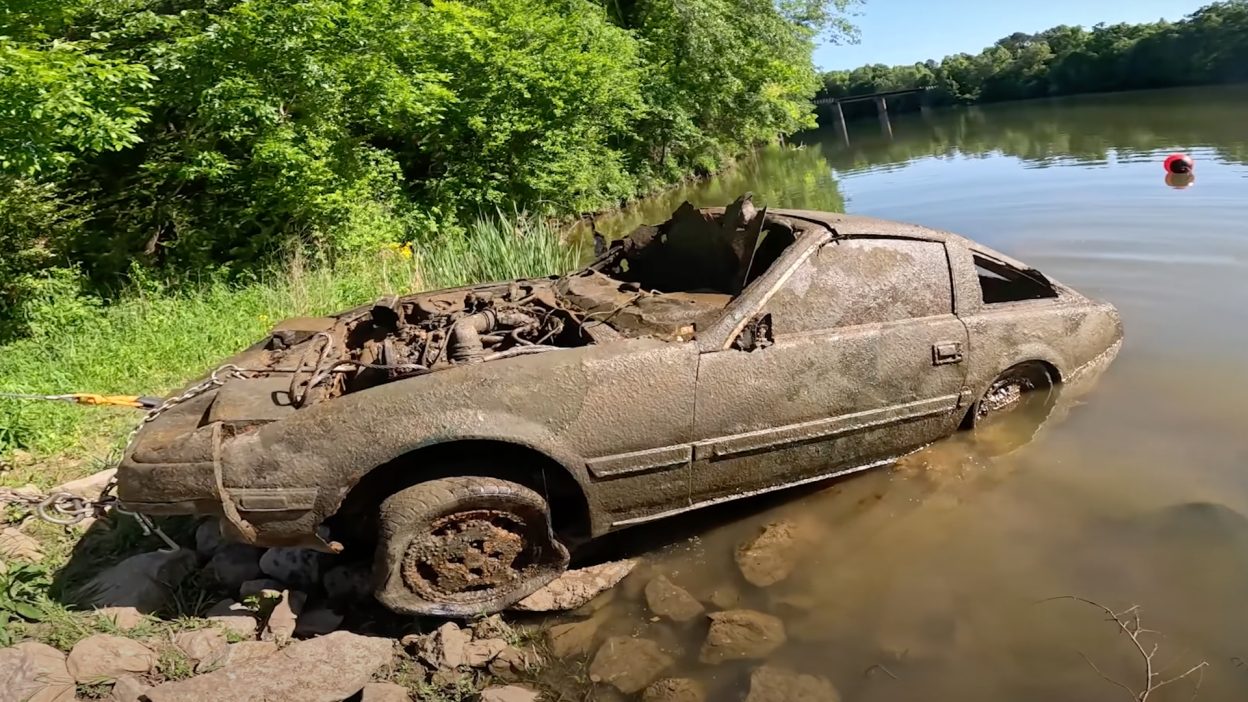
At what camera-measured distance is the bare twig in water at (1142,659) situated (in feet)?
8.98

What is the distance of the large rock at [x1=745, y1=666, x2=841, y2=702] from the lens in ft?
9.51

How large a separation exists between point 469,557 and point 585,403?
2.87ft

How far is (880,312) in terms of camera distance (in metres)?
3.97

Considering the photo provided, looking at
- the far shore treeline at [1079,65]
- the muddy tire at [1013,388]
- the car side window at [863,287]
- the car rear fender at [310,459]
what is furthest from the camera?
the far shore treeline at [1079,65]

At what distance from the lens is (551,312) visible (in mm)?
4309

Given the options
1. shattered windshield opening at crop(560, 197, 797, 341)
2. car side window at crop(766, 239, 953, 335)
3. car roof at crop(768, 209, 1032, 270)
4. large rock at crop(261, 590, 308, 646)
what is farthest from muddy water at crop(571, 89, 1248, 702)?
large rock at crop(261, 590, 308, 646)

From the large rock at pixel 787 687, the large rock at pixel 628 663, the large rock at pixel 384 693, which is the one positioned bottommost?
the large rock at pixel 787 687

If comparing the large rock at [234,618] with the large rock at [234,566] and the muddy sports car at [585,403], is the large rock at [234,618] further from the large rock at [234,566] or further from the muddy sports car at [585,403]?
the muddy sports car at [585,403]

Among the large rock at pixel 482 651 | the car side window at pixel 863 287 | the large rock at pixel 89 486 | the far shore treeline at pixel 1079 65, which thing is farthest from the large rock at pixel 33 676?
the far shore treeline at pixel 1079 65

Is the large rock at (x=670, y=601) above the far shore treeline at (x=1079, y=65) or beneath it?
beneath

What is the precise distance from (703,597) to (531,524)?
0.93 metres

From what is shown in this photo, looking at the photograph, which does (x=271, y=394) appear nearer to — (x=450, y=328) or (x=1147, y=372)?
(x=450, y=328)

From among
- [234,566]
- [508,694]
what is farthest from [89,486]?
[508,694]

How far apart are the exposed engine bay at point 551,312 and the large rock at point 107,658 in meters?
1.18
